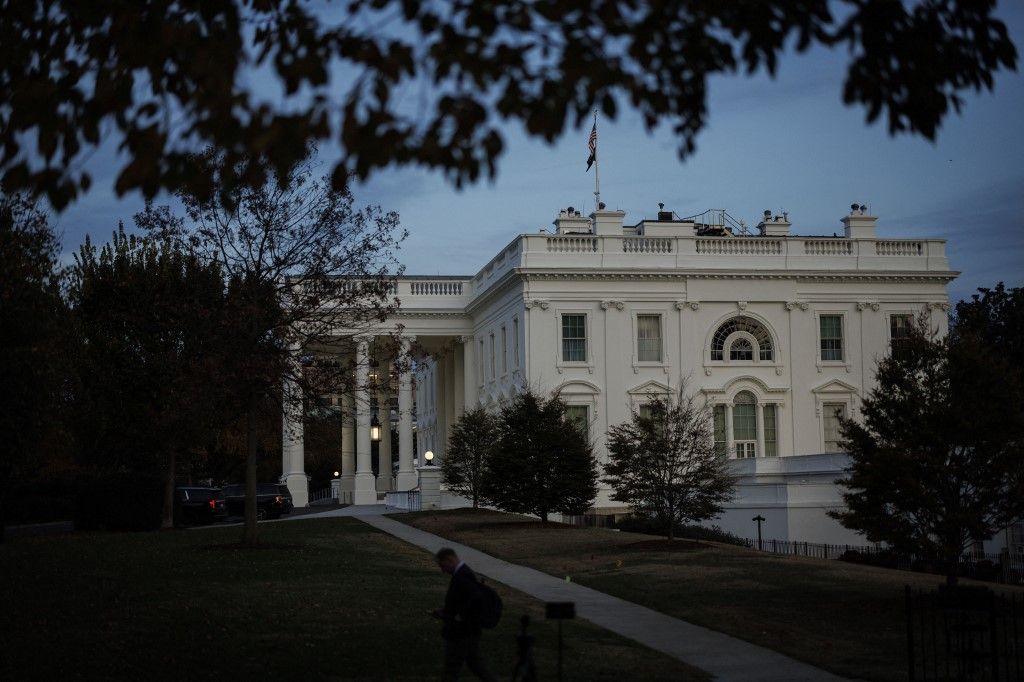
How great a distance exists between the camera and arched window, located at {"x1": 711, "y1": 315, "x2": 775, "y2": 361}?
187 feet

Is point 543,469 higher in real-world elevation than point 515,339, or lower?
lower

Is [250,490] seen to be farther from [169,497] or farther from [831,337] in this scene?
[831,337]

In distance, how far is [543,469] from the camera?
39.4m

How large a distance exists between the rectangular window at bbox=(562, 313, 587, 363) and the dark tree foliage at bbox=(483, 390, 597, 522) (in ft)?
51.1

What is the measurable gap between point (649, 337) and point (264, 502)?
17.9 meters

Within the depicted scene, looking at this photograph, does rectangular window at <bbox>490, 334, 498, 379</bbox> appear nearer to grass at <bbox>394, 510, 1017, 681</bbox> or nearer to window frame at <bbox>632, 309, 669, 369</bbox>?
window frame at <bbox>632, 309, 669, 369</bbox>

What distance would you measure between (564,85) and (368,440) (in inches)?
2389

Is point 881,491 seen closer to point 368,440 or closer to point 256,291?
point 256,291

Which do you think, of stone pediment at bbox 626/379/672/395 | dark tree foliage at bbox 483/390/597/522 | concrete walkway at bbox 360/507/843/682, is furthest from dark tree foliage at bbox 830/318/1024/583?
stone pediment at bbox 626/379/672/395

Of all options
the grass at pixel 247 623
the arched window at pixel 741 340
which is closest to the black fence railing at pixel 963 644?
the grass at pixel 247 623

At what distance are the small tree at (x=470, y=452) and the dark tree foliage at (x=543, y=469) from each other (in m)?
6.32

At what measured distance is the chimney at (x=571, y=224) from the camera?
59688mm

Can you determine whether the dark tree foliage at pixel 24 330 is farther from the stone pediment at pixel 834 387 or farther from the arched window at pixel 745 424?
the stone pediment at pixel 834 387

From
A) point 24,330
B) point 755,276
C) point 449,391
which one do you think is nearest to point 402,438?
point 449,391
